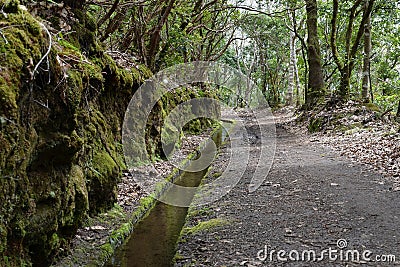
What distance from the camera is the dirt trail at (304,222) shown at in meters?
4.24

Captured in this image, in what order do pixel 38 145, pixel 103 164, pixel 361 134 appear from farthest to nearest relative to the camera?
1. pixel 361 134
2. pixel 103 164
3. pixel 38 145

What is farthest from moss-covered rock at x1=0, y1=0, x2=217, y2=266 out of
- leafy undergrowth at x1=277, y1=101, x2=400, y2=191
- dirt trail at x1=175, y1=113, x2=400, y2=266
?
leafy undergrowth at x1=277, y1=101, x2=400, y2=191

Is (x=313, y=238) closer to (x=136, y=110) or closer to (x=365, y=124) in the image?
(x=136, y=110)

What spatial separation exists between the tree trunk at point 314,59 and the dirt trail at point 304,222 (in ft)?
34.9

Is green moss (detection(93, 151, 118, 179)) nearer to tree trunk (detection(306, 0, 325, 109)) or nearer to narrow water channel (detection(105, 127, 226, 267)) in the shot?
narrow water channel (detection(105, 127, 226, 267))

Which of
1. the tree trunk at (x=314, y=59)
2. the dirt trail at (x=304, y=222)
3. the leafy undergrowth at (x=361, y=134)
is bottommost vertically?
the dirt trail at (x=304, y=222)

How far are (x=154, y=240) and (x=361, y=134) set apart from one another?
759 cm

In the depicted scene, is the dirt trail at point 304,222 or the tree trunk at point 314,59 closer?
the dirt trail at point 304,222

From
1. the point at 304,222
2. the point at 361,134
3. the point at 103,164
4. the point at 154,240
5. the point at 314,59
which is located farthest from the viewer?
the point at 314,59

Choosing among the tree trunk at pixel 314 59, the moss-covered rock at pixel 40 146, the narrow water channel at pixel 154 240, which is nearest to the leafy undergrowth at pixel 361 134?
the tree trunk at pixel 314 59

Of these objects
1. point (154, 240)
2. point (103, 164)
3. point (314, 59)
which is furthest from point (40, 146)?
point (314, 59)

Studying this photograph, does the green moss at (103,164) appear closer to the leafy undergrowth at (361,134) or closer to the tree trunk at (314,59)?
the leafy undergrowth at (361,134)

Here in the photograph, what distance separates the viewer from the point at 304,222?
204 inches

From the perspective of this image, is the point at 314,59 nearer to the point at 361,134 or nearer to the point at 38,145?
the point at 361,134
